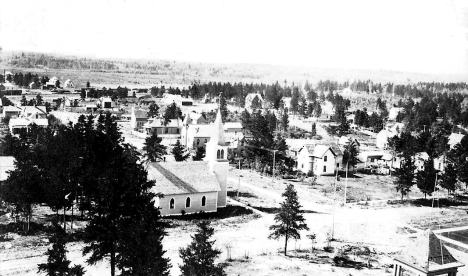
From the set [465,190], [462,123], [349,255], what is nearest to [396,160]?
[465,190]

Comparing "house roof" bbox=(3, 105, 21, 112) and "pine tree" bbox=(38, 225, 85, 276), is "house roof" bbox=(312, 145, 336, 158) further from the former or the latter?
"house roof" bbox=(3, 105, 21, 112)

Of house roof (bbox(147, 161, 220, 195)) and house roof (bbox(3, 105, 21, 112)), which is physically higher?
house roof (bbox(3, 105, 21, 112))

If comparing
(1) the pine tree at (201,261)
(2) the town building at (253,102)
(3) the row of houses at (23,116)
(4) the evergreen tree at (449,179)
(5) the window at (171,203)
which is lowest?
(5) the window at (171,203)

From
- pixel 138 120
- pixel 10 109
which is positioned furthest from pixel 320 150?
pixel 10 109

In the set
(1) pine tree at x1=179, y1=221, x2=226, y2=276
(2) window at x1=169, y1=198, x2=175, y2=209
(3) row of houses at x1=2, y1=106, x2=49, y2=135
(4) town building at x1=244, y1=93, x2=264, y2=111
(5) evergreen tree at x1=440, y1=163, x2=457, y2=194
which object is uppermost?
(4) town building at x1=244, y1=93, x2=264, y2=111

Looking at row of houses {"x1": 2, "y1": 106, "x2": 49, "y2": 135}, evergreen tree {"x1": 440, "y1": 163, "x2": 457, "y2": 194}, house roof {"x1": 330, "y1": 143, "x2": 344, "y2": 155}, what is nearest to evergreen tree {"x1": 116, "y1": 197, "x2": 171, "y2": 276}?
evergreen tree {"x1": 440, "y1": 163, "x2": 457, "y2": 194}

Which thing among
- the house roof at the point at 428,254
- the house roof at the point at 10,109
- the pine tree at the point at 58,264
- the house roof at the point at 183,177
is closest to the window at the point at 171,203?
the house roof at the point at 183,177

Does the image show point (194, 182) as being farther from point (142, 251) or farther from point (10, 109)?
point (10, 109)

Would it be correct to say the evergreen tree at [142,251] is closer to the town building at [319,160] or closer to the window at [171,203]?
the window at [171,203]

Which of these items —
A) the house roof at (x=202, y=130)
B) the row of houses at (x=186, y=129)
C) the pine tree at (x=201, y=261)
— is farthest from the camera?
the row of houses at (x=186, y=129)

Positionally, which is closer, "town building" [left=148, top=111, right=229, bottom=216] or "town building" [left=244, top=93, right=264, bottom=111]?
"town building" [left=148, top=111, right=229, bottom=216]
